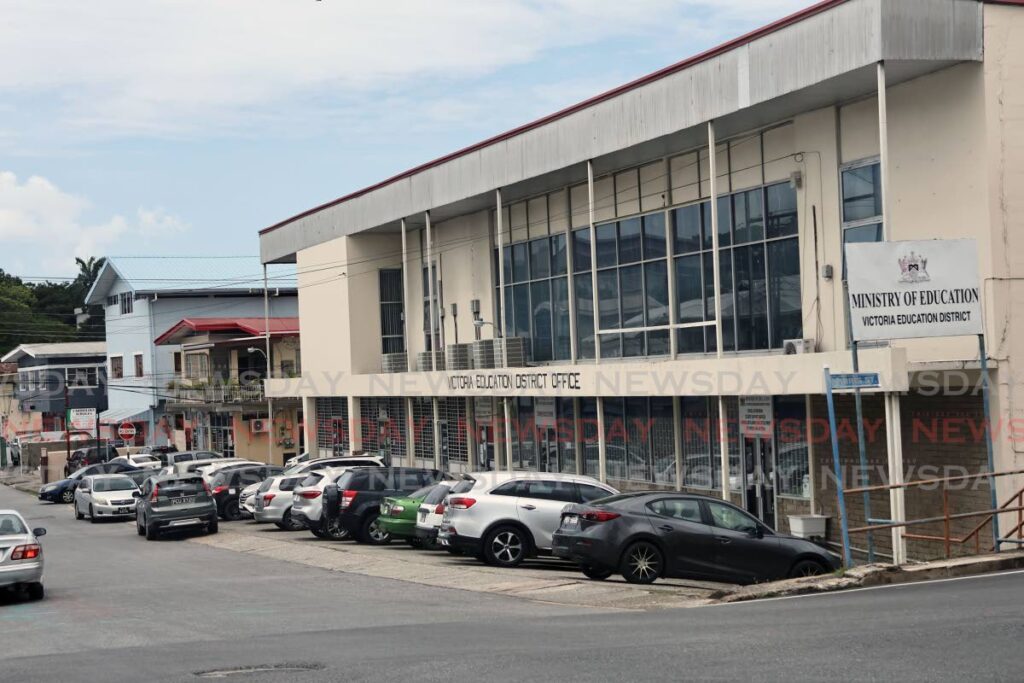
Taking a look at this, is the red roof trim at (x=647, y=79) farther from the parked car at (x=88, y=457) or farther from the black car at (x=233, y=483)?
the parked car at (x=88, y=457)

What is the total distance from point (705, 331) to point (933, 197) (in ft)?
24.3

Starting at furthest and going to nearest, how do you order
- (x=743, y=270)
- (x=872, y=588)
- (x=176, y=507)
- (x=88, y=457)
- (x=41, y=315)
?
(x=41, y=315)
(x=88, y=457)
(x=176, y=507)
(x=743, y=270)
(x=872, y=588)

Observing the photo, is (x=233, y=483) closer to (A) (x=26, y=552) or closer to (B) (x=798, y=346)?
(A) (x=26, y=552)

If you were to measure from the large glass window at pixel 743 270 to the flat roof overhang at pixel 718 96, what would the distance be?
1537mm

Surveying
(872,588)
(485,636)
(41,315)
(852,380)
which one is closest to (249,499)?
(852,380)

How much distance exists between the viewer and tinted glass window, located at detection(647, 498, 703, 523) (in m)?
17.5

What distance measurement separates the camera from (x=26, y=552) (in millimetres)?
17906

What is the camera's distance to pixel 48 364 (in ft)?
286

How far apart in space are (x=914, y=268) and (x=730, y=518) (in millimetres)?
4383

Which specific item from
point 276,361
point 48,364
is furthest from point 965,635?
point 48,364

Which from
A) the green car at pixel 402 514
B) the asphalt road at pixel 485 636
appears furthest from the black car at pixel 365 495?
the asphalt road at pixel 485 636

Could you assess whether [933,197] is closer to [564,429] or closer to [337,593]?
[337,593]

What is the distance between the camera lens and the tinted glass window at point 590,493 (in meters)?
20.8

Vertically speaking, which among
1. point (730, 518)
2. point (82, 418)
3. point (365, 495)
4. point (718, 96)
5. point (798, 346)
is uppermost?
point (718, 96)
